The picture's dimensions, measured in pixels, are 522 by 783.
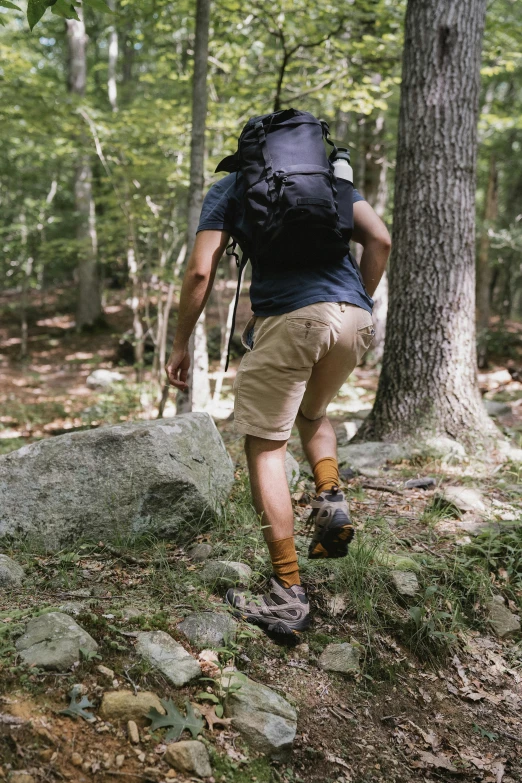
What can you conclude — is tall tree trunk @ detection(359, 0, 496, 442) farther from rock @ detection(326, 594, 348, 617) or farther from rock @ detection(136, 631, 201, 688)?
rock @ detection(136, 631, 201, 688)

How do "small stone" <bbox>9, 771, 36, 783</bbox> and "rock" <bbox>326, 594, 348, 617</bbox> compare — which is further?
"rock" <bbox>326, 594, 348, 617</bbox>

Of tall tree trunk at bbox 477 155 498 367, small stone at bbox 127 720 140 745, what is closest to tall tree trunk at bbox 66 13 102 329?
tall tree trunk at bbox 477 155 498 367

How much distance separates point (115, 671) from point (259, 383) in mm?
1198

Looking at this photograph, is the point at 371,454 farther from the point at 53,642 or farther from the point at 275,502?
the point at 53,642

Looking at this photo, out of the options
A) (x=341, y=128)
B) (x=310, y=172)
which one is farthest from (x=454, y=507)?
(x=341, y=128)

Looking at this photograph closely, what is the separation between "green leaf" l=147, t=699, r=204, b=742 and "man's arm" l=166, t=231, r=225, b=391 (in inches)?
45.4

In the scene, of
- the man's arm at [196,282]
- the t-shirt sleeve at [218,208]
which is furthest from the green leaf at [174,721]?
the t-shirt sleeve at [218,208]

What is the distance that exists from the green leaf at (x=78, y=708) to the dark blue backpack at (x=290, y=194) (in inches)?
67.9

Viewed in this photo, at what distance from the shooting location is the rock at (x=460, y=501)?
3.51 metres

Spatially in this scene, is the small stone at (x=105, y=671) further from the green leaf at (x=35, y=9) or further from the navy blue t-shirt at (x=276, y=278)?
the green leaf at (x=35, y=9)

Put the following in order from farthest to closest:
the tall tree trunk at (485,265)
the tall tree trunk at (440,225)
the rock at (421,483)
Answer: the tall tree trunk at (485,265) < the tall tree trunk at (440,225) < the rock at (421,483)

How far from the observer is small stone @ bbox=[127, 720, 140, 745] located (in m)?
1.70

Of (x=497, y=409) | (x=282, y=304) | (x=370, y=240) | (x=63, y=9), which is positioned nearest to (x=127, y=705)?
(x=282, y=304)

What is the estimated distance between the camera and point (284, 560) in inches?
95.6
